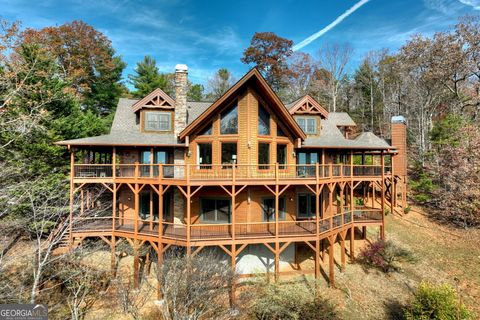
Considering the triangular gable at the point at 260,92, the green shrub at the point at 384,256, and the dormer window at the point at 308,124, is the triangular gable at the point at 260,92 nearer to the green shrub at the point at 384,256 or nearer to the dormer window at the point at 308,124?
the dormer window at the point at 308,124

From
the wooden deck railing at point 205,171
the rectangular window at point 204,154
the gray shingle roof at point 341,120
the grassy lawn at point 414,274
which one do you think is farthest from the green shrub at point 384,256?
the rectangular window at point 204,154

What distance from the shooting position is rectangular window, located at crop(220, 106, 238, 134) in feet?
54.1

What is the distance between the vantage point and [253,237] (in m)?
14.5

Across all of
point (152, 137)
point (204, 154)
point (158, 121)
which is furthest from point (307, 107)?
point (152, 137)

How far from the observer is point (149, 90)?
1544 inches

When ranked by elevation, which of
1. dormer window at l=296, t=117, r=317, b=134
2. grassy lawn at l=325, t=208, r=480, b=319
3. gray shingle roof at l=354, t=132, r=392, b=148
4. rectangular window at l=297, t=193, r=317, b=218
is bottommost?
grassy lawn at l=325, t=208, r=480, b=319

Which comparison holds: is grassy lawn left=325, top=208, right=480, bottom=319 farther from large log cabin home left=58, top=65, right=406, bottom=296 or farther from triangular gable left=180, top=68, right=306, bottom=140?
triangular gable left=180, top=68, right=306, bottom=140

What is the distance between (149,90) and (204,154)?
26.8 meters

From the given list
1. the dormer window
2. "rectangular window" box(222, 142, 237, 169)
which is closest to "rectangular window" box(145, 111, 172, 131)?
"rectangular window" box(222, 142, 237, 169)

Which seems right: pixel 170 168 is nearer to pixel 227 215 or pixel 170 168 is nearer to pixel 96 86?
pixel 227 215

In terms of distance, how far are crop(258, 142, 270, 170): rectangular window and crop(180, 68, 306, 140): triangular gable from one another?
2.09 meters

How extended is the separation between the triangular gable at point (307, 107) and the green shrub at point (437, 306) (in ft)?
42.3

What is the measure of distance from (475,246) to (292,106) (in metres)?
16.9

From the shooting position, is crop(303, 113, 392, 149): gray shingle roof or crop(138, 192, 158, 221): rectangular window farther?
crop(303, 113, 392, 149): gray shingle roof
